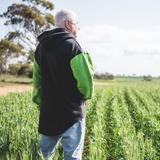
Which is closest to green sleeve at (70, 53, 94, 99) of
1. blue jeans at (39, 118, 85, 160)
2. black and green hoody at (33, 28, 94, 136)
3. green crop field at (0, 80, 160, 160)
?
black and green hoody at (33, 28, 94, 136)

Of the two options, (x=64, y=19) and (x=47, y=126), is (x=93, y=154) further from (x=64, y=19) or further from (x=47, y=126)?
(x=64, y=19)

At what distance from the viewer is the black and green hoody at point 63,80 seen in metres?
1.53

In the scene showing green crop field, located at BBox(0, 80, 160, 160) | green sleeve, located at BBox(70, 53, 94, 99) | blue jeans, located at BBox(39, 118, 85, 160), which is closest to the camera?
green sleeve, located at BBox(70, 53, 94, 99)

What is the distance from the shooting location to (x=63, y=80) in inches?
64.0

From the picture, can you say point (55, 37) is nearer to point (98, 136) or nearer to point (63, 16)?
point (63, 16)

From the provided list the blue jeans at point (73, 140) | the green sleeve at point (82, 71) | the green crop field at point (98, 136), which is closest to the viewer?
the green sleeve at point (82, 71)

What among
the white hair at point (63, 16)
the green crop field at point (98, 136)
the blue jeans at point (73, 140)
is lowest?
the green crop field at point (98, 136)

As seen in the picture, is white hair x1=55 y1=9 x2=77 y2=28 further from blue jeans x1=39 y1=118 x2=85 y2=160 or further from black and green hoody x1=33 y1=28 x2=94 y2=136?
blue jeans x1=39 y1=118 x2=85 y2=160

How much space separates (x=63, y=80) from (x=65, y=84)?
0.15 feet

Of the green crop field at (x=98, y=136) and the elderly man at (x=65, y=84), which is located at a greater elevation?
the elderly man at (x=65, y=84)

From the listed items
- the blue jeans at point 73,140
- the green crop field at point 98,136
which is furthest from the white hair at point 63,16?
the green crop field at point 98,136

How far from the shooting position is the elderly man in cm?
154

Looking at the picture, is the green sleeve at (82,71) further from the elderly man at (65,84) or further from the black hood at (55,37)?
the black hood at (55,37)

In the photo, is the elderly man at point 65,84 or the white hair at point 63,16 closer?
the elderly man at point 65,84
